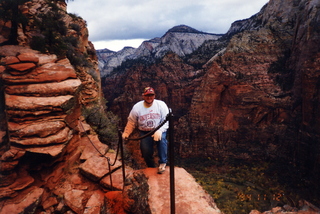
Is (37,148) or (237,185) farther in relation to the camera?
(237,185)

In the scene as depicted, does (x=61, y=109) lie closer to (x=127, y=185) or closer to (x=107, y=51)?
(x=127, y=185)

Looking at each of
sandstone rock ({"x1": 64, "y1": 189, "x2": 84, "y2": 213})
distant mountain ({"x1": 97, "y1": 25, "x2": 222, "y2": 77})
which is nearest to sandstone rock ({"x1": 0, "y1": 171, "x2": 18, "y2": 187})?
sandstone rock ({"x1": 64, "y1": 189, "x2": 84, "y2": 213})

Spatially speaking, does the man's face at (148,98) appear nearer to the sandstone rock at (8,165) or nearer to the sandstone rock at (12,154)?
the sandstone rock at (12,154)

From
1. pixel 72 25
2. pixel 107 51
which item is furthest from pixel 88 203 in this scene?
pixel 107 51

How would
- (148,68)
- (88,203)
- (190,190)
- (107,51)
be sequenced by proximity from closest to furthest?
(190,190) → (88,203) → (148,68) → (107,51)

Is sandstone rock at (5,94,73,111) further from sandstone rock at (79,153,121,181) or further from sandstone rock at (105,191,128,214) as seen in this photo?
sandstone rock at (105,191,128,214)
